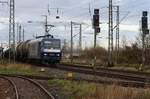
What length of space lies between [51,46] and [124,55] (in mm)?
18750

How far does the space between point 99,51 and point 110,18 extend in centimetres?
3526

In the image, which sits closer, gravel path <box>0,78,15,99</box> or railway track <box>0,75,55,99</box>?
railway track <box>0,75,55,99</box>

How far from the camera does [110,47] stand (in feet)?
209

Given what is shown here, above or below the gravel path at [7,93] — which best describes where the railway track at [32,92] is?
above

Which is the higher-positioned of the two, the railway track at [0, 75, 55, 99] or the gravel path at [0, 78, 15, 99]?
the railway track at [0, 75, 55, 99]

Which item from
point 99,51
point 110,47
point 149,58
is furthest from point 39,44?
point 99,51

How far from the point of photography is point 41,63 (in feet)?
215

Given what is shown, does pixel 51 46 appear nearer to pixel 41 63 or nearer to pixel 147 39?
pixel 41 63

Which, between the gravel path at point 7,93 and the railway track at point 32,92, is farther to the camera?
the gravel path at point 7,93

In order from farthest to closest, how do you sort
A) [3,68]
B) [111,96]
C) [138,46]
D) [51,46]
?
1. [138,46]
2. [51,46]
3. [3,68]
4. [111,96]

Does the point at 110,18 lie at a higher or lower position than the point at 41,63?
higher

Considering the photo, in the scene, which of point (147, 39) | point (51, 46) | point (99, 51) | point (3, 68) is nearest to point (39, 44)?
point (51, 46)

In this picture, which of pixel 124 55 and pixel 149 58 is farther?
pixel 124 55

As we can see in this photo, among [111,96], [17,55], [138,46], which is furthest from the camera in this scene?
[17,55]
